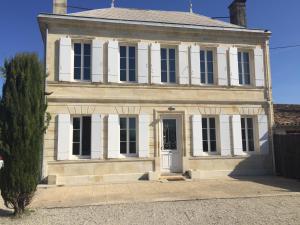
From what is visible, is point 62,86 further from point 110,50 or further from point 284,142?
point 284,142

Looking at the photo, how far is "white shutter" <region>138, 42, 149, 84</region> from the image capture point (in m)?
10.9

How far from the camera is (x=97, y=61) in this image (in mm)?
10586

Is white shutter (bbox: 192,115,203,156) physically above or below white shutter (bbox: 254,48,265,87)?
below

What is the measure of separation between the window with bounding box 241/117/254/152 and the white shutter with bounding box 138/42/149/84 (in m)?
4.26

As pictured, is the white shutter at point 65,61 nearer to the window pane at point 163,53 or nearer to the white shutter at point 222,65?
the window pane at point 163,53

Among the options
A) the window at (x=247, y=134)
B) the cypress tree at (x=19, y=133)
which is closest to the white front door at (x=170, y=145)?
the window at (x=247, y=134)

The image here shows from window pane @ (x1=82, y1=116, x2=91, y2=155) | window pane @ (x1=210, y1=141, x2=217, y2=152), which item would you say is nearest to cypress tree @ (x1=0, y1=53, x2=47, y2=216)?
window pane @ (x1=82, y1=116, x2=91, y2=155)

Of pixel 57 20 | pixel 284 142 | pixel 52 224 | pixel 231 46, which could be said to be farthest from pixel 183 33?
pixel 52 224

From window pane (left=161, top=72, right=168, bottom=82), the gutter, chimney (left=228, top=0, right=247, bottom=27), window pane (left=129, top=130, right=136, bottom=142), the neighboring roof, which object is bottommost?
window pane (left=129, top=130, right=136, bottom=142)

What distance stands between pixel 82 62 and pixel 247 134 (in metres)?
6.95

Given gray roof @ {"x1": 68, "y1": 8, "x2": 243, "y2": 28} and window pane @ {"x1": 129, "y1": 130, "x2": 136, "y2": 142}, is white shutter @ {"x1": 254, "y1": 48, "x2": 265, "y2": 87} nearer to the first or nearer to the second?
gray roof @ {"x1": 68, "y1": 8, "x2": 243, "y2": 28}

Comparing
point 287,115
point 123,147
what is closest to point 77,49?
point 123,147

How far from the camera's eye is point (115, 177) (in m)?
10.2

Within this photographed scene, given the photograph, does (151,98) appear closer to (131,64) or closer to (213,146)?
(131,64)
